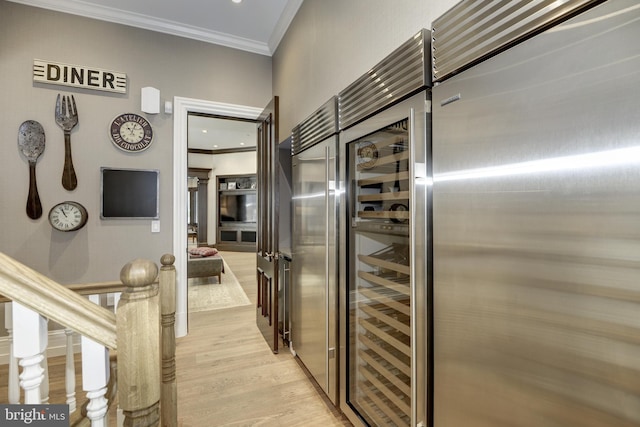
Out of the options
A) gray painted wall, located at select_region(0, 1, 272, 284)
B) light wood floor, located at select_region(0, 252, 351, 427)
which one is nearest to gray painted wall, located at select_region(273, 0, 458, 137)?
gray painted wall, located at select_region(0, 1, 272, 284)

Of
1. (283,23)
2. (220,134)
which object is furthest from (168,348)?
(220,134)

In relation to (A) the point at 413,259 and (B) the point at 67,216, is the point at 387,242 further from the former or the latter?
(B) the point at 67,216

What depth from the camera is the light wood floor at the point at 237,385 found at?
77.0 inches

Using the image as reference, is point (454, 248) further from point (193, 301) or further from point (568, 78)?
point (193, 301)

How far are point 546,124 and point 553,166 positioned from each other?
4.3 inches

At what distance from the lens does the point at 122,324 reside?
31.2 inches

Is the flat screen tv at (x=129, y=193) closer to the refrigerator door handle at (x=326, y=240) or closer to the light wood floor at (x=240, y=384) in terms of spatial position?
the light wood floor at (x=240, y=384)

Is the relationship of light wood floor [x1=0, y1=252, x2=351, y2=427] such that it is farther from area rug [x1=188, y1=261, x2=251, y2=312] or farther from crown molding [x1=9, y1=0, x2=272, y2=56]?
crown molding [x1=9, y1=0, x2=272, y2=56]

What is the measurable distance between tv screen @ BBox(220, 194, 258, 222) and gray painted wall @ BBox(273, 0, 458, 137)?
657 centimetres

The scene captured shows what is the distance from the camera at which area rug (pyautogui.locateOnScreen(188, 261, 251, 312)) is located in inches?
169

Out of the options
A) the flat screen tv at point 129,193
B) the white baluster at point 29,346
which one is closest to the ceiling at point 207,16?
the flat screen tv at point 129,193

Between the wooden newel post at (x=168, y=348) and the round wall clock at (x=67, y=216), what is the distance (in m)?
1.77

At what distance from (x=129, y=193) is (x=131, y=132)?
0.63 m

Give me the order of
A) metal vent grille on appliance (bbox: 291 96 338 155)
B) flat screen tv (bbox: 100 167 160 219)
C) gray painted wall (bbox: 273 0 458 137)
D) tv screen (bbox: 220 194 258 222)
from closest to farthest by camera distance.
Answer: gray painted wall (bbox: 273 0 458 137), metal vent grille on appliance (bbox: 291 96 338 155), flat screen tv (bbox: 100 167 160 219), tv screen (bbox: 220 194 258 222)
